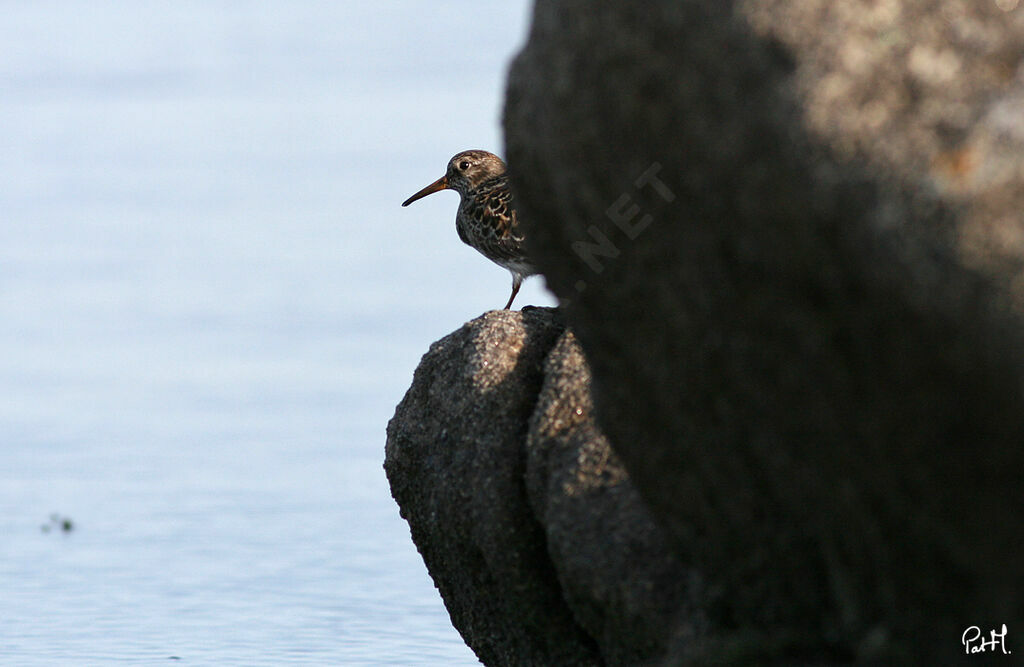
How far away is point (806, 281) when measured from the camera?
3.61 m

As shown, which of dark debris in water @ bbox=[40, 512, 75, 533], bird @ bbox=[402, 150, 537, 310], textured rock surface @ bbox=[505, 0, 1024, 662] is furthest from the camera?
dark debris in water @ bbox=[40, 512, 75, 533]

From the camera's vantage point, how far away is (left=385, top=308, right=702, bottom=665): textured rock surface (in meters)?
5.14

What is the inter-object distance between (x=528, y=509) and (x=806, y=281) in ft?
7.83

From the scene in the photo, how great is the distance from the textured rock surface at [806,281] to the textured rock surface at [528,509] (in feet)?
2.12

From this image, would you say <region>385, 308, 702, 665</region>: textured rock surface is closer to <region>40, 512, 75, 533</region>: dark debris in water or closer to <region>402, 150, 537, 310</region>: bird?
<region>402, 150, 537, 310</region>: bird

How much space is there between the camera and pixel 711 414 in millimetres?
4125

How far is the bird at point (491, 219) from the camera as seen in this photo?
884 cm
